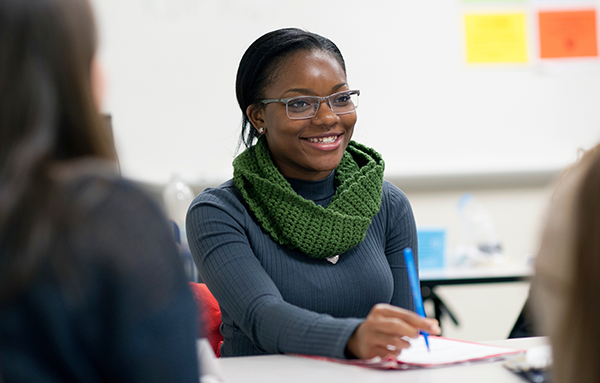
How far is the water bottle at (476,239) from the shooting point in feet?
8.25

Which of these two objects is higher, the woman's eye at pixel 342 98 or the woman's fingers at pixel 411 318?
the woman's eye at pixel 342 98

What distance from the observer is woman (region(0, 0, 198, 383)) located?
46cm

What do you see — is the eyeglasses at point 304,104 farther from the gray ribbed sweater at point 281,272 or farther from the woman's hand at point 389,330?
the woman's hand at point 389,330

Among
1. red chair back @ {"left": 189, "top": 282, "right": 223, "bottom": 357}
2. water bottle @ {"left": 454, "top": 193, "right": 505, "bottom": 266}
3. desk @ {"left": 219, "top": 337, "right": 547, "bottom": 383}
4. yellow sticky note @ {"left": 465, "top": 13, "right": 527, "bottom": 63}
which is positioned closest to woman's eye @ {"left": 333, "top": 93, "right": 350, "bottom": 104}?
red chair back @ {"left": 189, "top": 282, "right": 223, "bottom": 357}

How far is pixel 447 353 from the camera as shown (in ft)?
3.24

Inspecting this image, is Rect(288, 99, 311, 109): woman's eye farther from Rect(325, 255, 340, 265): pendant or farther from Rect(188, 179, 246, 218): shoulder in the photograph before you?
Rect(325, 255, 340, 265): pendant

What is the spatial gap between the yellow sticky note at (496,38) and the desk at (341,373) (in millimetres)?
2207

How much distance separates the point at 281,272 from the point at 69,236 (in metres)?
0.84

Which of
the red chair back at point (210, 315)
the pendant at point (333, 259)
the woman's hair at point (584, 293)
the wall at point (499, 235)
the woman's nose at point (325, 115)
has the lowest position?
the wall at point (499, 235)

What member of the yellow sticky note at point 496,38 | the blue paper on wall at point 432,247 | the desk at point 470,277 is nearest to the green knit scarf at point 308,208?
the desk at point 470,277

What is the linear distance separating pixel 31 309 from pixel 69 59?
0.22 meters

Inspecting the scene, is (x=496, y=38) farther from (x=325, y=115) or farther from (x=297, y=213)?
(x=297, y=213)

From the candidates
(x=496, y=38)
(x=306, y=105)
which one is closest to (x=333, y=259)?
(x=306, y=105)

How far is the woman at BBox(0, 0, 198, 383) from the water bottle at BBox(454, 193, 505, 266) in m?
2.20
